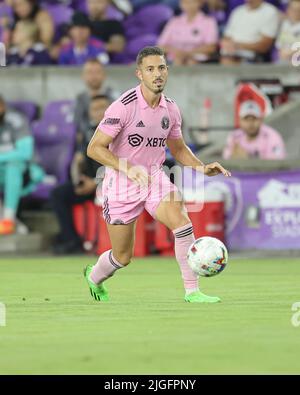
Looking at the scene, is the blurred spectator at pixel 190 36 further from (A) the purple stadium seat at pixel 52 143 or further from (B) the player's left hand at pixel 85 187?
(B) the player's left hand at pixel 85 187

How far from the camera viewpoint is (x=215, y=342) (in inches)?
340

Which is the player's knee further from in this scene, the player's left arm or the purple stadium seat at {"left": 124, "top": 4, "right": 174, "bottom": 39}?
the purple stadium seat at {"left": 124, "top": 4, "right": 174, "bottom": 39}

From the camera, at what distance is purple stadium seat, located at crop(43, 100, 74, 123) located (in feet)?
74.2

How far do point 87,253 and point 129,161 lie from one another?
9.19 meters

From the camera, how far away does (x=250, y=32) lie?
72.2ft

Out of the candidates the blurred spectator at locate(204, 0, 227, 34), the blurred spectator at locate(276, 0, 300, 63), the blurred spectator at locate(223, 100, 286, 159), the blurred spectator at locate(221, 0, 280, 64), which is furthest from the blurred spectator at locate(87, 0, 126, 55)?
the blurred spectator at locate(223, 100, 286, 159)

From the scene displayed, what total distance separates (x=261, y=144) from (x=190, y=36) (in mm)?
2888

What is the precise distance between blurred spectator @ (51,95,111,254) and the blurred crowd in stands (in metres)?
2.33

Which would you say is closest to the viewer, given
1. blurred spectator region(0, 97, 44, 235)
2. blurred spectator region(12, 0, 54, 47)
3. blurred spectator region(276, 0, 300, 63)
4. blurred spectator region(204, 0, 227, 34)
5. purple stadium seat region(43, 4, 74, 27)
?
blurred spectator region(276, 0, 300, 63)

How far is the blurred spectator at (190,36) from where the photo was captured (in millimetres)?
22141

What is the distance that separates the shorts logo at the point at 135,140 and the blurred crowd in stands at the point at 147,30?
10.1 m

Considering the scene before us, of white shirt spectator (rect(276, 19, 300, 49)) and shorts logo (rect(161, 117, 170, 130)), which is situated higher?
white shirt spectator (rect(276, 19, 300, 49))

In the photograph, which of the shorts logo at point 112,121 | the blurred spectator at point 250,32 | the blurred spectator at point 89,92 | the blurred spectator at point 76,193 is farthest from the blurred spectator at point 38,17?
the shorts logo at point 112,121

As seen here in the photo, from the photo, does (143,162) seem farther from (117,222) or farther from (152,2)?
(152,2)
